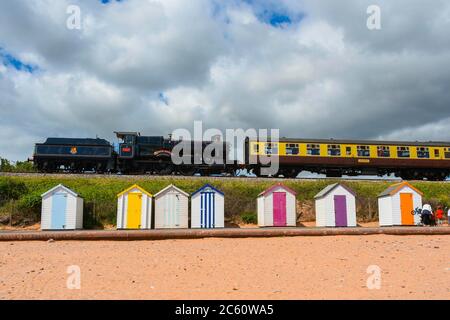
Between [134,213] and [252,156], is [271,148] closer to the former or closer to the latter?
[252,156]

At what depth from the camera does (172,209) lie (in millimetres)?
19906

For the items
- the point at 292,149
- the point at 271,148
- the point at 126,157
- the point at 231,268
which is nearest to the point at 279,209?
the point at 271,148

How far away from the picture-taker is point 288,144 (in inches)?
1143

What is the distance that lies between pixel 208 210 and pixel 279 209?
3.82 meters

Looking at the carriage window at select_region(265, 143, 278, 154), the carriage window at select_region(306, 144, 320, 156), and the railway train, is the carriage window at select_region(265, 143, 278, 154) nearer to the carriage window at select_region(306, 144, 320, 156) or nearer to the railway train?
the railway train

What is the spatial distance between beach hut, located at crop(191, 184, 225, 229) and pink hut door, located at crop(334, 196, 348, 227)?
612cm

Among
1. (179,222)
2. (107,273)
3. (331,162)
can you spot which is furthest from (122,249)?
(331,162)

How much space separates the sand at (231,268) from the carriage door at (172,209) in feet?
15.9

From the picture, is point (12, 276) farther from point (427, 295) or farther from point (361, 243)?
point (361, 243)

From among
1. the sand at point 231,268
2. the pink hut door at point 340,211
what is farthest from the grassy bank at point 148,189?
the sand at point 231,268

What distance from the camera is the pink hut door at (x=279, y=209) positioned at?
66.9ft

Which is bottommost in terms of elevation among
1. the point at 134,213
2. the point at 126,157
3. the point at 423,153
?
the point at 134,213

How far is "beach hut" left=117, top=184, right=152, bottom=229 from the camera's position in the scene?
1972cm

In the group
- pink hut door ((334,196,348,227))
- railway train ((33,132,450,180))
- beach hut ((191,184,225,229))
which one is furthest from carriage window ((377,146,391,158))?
beach hut ((191,184,225,229))
